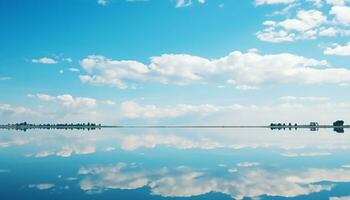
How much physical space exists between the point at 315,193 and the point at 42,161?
116 feet

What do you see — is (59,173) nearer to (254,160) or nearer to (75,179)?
(75,179)

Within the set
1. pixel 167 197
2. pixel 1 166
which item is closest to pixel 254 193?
pixel 167 197

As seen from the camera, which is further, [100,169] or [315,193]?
[100,169]

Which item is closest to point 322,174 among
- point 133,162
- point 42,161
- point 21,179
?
point 133,162

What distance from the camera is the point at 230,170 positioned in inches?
1727

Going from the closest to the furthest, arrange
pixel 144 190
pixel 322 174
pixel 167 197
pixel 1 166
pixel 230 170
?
pixel 167 197
pixel 144 190
pixel 322 174
pixel 230 170
pixel 1 166

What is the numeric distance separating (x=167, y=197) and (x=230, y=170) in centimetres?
1607

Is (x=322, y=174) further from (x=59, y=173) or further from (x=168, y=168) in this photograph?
(x=59, y=173)

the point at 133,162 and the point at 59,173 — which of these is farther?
the point at 133,162

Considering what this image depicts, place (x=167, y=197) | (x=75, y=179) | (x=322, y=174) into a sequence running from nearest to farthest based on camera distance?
(x=167, y=197), (x=75, y=179), (x=322, y=174)

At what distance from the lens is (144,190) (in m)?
31.6

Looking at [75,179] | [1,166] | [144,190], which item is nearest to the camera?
[144,190]

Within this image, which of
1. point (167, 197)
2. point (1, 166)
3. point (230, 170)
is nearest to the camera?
point (167, 197)

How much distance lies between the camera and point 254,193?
101 ft
